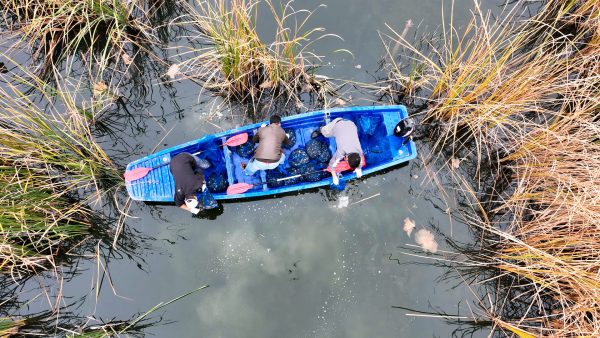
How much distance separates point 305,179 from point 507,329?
11.3 ft

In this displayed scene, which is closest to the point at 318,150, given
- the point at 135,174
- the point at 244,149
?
the point at 244,149

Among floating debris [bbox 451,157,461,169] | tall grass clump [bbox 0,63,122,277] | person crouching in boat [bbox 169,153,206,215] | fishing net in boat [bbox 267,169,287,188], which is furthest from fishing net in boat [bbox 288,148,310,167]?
tall grass clump [bbox 0,63,122,277]

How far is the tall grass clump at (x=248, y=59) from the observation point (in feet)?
16.7

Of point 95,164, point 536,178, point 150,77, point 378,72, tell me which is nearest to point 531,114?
point 536,178

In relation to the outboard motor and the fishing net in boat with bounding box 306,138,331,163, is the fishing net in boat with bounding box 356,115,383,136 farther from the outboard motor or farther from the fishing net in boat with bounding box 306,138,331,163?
the fishing net in boat with bounding box 306,138,331,163

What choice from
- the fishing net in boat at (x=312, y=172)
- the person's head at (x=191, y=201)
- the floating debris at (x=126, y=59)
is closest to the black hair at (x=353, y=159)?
the fishing net in boat at (x=312, y=172)

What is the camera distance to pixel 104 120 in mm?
5801

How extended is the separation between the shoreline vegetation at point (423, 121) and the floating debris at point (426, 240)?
51cm

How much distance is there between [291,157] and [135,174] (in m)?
2.21

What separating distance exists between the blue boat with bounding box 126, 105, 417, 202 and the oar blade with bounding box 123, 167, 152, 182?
25 millimetres

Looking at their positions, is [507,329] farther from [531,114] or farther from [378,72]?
[378,72]

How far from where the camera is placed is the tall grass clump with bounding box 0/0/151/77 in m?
5.48

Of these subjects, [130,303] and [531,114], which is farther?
[531,114]

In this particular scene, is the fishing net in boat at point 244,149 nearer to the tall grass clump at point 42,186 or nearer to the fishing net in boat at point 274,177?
the fishing net in boat at point 274,177
